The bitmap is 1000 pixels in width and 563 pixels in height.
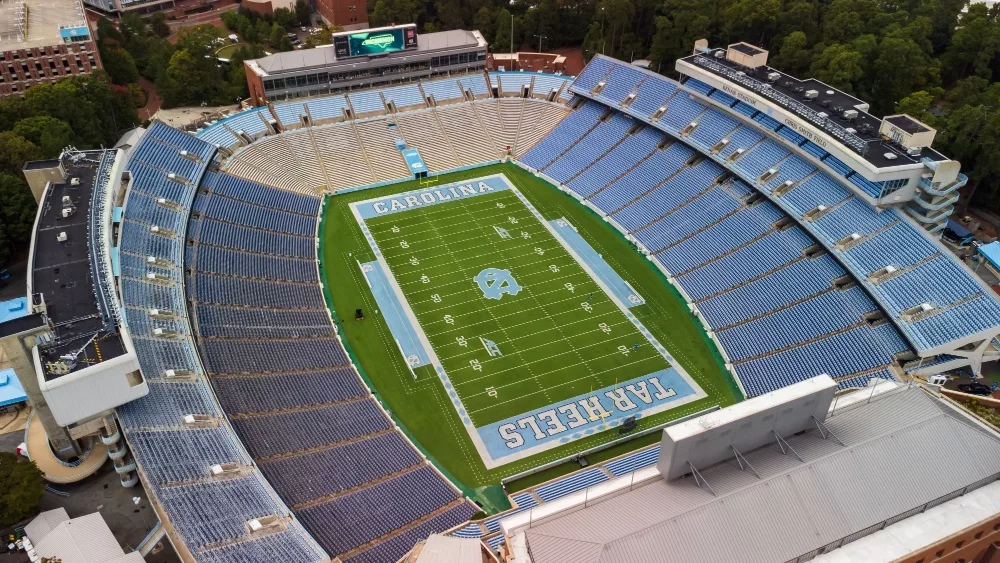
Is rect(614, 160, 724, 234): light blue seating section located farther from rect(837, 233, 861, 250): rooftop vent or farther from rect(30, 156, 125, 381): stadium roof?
rect(30, 156, 125, 381): stadium roof

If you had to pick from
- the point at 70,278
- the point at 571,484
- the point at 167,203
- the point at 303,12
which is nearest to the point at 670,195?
the point at 571,484

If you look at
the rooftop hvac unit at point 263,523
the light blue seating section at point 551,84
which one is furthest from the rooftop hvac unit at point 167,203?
the light blue seating section at point 551,84

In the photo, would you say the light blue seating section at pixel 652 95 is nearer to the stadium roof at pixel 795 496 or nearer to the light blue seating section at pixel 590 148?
the light blue seating section at pixel 590 148

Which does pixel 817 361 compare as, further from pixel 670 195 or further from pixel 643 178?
pixel 643 178

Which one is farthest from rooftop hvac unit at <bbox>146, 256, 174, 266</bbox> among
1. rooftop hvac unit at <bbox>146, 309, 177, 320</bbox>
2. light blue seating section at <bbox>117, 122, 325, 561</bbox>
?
rooftop hvac unit at <bbox>146, 309, 177, 320</bbox>

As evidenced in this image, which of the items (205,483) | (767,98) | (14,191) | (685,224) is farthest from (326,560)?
(767,98)

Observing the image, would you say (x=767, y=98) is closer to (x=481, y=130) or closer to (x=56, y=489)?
(x=481, y=130)
